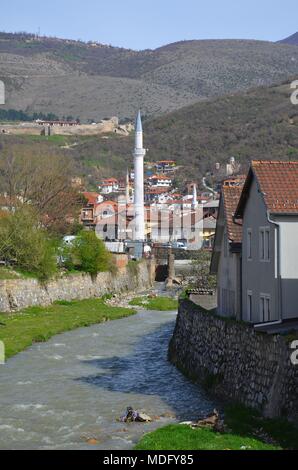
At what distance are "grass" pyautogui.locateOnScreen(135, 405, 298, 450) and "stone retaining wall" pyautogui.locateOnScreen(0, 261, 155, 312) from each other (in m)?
33.3

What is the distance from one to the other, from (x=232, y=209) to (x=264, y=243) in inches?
187

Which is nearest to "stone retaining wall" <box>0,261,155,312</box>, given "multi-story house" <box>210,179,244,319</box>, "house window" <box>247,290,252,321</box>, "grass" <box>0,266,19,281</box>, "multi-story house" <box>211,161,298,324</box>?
"grass" <box>0,266,19,281</box>

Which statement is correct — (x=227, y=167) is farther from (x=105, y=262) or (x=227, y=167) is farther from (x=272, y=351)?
(x=272, y=351)

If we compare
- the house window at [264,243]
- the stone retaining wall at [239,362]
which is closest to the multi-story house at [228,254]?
the stone retaining wall at [239,362]

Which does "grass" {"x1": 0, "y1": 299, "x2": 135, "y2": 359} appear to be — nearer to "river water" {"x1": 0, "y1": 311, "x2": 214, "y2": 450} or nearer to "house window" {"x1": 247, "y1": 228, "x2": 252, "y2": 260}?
"river water" {"x1": 0, "y1": 311, "x2": 214, "y2": 450}

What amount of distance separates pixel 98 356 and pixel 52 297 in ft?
75.5

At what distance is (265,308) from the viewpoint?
93.4 feet

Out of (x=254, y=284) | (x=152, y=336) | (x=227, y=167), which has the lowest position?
(x=152, y=336)

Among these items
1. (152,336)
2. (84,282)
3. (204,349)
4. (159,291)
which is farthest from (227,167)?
(204,349)

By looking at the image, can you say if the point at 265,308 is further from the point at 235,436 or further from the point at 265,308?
the point at 235,436

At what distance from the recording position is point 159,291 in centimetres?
8294

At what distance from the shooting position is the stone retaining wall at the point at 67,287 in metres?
56.3

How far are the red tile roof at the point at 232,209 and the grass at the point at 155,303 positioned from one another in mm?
32643

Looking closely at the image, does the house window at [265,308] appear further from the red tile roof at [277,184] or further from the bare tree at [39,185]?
the bare tree at [39,185]
